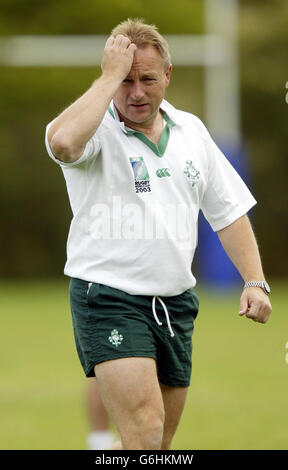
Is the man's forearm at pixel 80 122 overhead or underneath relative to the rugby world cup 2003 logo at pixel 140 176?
overhead

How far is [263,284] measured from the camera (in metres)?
4.88

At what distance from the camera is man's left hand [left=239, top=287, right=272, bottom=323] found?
15.6 ft

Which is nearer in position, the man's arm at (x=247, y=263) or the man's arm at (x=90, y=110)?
the man's arm at (x=90, y=110)

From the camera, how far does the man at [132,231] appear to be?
4.53 m

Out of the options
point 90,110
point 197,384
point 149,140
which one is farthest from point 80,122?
point 197,384

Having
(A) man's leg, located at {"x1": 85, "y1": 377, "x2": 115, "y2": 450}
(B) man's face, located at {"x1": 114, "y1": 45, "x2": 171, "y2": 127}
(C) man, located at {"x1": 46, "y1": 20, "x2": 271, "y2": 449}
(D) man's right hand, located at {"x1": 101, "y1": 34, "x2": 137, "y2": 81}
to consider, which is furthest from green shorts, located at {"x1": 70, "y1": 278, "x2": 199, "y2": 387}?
(A) man's leg, located at {"x1": 85, "y1": 377, "x2": 115, "y2": 450}

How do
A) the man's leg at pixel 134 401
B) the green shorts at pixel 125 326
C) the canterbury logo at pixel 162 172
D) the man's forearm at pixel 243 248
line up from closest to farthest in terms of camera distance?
the man's leg at pixel 134 401, the green shorts at pixel 125 326, the canterbury logo at pixel 162 172, the man's forearm at pixel 243 248

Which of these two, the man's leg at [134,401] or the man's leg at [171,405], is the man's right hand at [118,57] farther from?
the man's leg at [171,405]

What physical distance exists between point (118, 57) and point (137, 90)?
187mm

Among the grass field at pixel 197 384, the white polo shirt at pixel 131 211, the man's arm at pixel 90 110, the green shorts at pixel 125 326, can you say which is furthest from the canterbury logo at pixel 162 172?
the grass field at pixel 197 384

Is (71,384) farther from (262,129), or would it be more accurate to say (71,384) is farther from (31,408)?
(262,129)

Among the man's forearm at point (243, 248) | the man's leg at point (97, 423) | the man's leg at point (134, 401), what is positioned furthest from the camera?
the man's leg at point (97, 423)

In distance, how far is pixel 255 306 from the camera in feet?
15.6

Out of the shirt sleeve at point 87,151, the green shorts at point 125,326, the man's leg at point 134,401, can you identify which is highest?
the shirt sleeve at point 87,151
